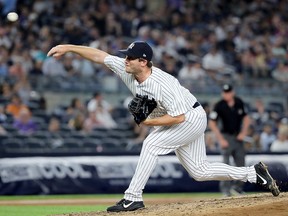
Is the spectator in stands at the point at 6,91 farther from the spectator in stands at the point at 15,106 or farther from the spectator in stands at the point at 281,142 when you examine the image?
the spectator in stands at the point at 281,142

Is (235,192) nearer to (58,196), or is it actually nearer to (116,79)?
(58,196)

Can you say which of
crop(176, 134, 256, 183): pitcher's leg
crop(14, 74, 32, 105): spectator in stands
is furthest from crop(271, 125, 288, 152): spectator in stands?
crop(176, 134, 256, 183): pitcher's leg

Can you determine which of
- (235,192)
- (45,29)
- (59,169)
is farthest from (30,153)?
(45,29)

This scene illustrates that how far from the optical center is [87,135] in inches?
691

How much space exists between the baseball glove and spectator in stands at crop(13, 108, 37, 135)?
8.59 m

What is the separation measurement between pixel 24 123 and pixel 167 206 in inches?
325

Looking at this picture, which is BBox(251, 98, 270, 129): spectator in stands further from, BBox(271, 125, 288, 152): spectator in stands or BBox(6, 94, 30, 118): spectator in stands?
BBox(6, 94, 30, 118): spectator in stands

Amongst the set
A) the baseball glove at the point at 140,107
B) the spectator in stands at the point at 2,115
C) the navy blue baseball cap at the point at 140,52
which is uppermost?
the navy blue baseball cap at the point at 140,52

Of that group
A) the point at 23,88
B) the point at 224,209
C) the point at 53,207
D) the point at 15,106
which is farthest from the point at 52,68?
the point at 224,209

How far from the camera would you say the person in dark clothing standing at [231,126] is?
47.5 ft

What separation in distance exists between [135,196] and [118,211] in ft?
0.88

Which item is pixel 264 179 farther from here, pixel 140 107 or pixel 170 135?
pixel 140 107

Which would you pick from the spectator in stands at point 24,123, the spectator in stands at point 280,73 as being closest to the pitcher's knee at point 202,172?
the spectator in stands at point 24,123

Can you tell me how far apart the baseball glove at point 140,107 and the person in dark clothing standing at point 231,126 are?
5490 millimetres
